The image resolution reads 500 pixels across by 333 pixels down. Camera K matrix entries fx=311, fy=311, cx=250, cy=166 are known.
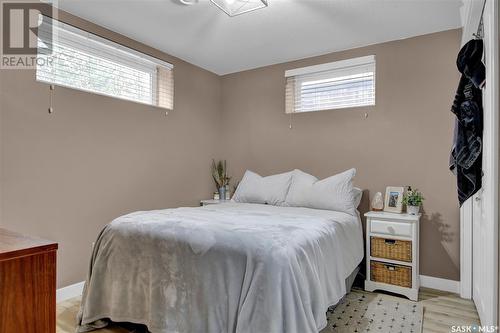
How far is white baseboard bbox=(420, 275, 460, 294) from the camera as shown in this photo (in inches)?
112

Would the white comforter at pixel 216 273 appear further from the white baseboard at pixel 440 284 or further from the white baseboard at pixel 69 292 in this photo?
the white baseboard at pixel 440 284

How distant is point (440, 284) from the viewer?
2.93 meters

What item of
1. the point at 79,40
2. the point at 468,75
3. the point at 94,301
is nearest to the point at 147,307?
the point at 94,301

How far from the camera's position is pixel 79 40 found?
283cm

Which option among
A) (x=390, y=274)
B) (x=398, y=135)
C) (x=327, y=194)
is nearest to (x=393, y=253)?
(x=390, y=274)

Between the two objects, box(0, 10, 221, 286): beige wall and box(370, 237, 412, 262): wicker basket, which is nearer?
box(0, 10, 221, 286): beige wall

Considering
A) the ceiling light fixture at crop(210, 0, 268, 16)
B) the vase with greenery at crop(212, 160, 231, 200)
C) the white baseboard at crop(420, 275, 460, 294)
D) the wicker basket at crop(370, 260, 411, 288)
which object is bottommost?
the white baseboard at crop(420, 275, 460, 294)

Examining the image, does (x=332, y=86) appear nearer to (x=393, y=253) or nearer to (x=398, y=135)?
(x=398, y=135)

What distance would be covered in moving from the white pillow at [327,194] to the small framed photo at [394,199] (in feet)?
1.25

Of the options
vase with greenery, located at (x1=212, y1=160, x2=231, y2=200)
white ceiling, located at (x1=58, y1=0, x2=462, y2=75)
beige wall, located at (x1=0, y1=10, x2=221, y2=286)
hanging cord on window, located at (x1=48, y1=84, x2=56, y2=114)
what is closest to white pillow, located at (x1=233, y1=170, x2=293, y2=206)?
vase with greenery, located at (x1=212, y1=160, x2=231, y2=200)

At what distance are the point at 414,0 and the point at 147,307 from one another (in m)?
2.99

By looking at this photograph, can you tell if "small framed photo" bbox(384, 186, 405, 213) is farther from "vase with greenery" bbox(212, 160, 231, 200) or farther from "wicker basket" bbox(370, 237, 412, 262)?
"vase with greenery" bbox(212, 160, 231, 200)

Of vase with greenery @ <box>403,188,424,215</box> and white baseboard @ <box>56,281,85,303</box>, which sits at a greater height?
vase with greenery @ <box>403,188,424,215</box>

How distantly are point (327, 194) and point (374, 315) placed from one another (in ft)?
3.52
